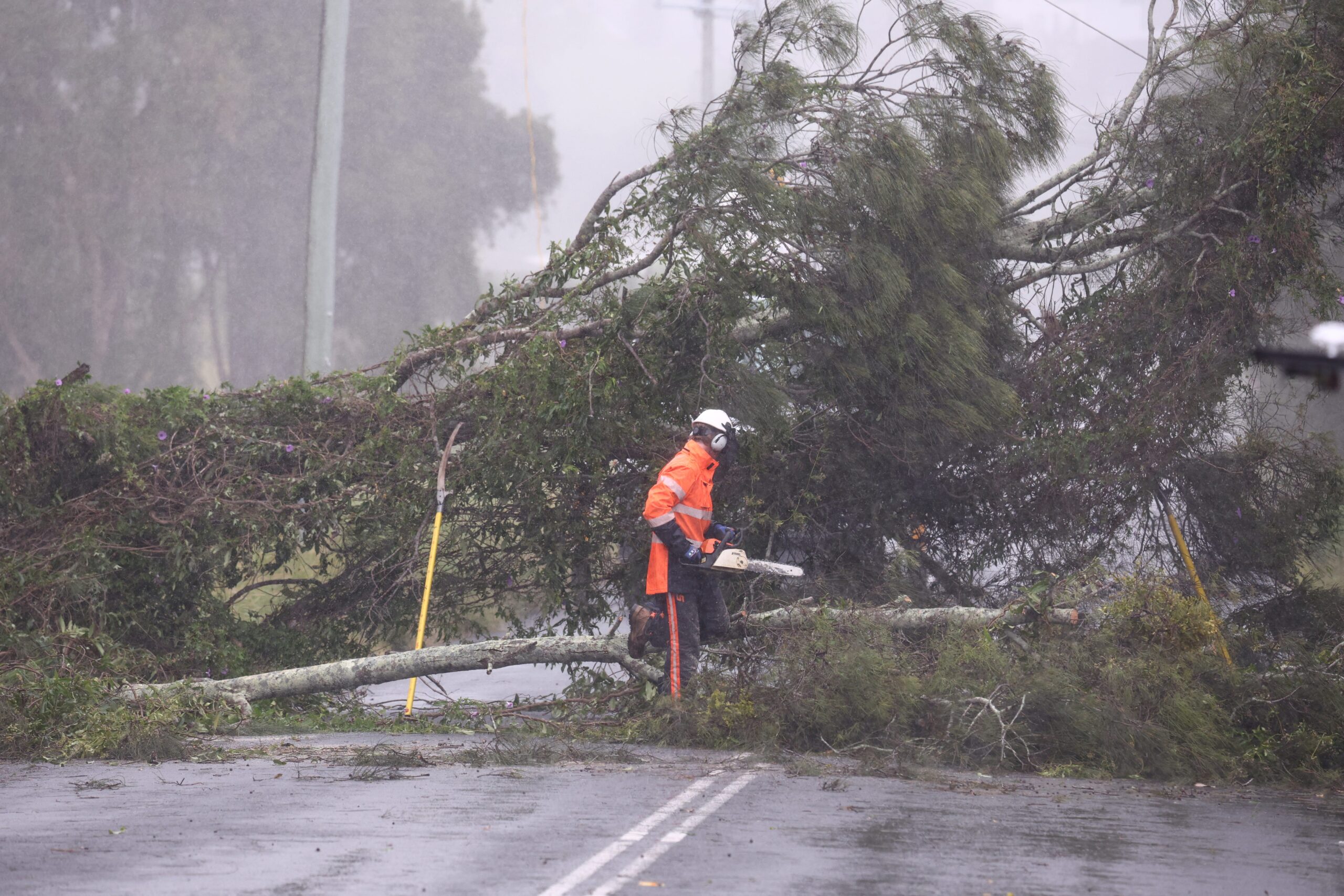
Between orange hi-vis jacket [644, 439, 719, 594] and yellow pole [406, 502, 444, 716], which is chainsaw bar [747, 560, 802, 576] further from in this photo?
yellow pole [406, 502, 444, 716]

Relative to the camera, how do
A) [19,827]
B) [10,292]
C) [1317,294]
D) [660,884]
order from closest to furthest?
[660,884] < [19,827] < [1317,294] < [10,292]

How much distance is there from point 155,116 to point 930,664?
26964 millimetres

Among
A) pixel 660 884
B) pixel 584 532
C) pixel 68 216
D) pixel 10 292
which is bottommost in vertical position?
pixel 660 884

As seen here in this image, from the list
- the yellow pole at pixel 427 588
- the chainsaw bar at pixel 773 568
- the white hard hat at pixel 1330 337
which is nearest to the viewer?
the chainsaw bar at pixel 773 568

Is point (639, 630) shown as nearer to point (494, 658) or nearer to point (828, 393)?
point (494, 658)

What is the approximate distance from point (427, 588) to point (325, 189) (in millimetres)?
7881

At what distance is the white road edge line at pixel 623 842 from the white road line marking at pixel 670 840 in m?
0.09

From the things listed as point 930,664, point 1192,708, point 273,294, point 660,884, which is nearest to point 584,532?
point 930,664

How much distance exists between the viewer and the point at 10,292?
2853cm

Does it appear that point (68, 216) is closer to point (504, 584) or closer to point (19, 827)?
point (504, 584)

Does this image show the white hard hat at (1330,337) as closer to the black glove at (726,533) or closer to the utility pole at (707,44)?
the black glove at (726,533)

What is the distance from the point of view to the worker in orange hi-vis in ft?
24.6

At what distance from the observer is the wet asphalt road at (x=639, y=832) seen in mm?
4262

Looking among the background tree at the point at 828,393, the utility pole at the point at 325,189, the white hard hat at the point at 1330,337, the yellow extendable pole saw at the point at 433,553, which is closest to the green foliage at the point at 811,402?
the background tree at the point at 828,393
